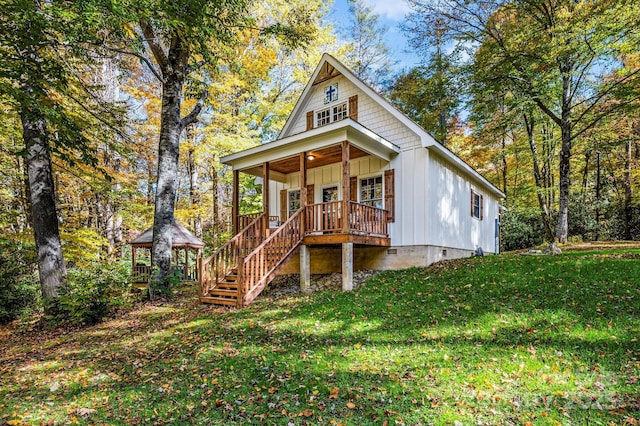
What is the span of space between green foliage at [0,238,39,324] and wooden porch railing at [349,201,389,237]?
9.48 m

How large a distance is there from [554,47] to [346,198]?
8987 millimetres

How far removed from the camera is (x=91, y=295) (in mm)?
7523

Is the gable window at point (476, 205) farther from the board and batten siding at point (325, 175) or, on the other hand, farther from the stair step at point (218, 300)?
the stair step at point (218, 300)

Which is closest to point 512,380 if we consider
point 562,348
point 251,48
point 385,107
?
point 562,348

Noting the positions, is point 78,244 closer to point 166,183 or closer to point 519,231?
point 166,183

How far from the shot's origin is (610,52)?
10742 mm

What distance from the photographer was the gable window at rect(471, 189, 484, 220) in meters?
13.6

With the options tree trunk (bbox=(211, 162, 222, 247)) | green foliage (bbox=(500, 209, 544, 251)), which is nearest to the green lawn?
tree trunk (bbox=(211, 162, 222, 247))

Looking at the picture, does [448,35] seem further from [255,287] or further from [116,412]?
[116,412]

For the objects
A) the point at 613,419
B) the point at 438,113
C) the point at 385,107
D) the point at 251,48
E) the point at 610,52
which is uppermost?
the point at 251,48

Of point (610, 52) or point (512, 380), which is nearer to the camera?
point (512, 380)

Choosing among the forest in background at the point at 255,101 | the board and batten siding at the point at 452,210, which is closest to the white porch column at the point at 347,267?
the board and batten siding at the point at 452,210

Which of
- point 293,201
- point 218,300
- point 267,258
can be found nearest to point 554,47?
point 293,201

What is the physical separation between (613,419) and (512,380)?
3.00 feet
